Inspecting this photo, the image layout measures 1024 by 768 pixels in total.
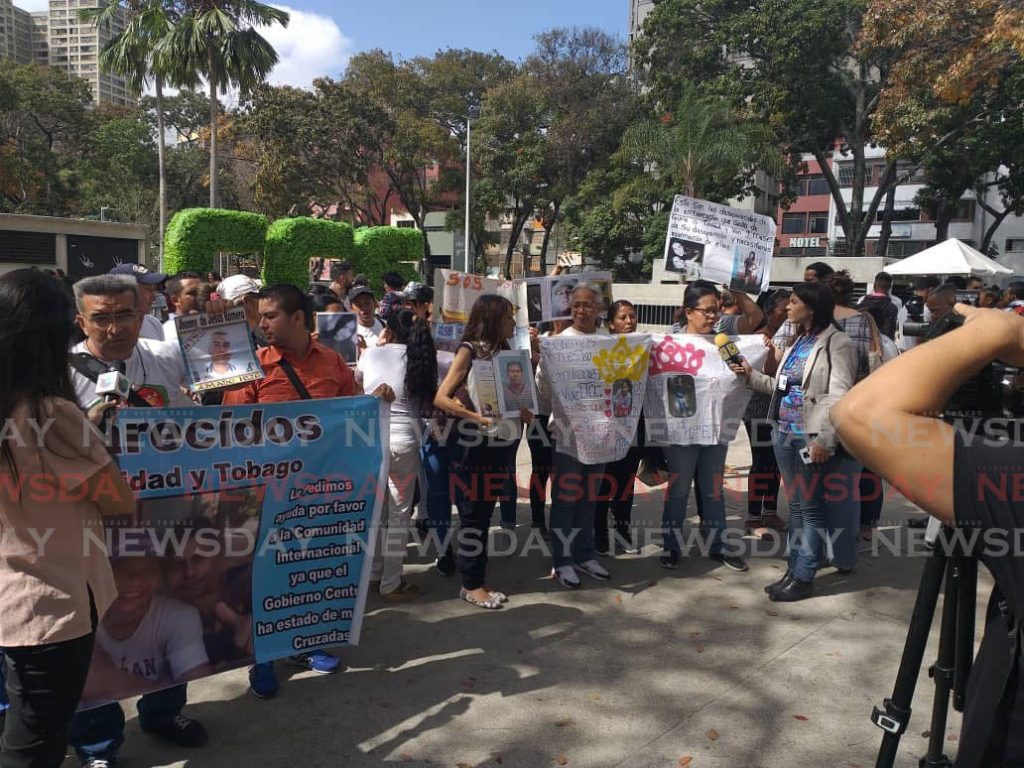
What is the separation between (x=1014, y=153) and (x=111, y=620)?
30.7m

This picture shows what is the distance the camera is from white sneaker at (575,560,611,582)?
16.0 ft

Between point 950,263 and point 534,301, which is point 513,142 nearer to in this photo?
point 950,263

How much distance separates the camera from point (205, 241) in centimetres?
2169

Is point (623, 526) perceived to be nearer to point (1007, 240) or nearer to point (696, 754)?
point (696, 754)

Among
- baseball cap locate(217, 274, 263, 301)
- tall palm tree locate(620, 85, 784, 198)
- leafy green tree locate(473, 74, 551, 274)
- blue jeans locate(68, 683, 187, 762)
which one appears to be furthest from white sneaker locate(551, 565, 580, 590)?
leafy green tree locate(473, 74, 551, 274)

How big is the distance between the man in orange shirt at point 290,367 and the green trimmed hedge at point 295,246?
2082cm

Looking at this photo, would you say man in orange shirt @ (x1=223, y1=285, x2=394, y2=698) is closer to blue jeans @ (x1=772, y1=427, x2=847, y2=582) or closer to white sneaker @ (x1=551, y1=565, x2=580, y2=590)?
white sneaker @ (x1=551, y1=565, x2=580, y2=590)

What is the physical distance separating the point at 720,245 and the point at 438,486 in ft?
10.2

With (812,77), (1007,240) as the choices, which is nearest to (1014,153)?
(812,77)

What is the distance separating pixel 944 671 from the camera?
1.83 metres

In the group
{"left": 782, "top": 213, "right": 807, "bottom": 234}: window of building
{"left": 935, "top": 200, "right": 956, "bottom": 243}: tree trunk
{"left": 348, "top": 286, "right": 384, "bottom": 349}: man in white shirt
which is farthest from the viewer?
{"left": 782, "top": 213, "right": 807, "bottom": 234}: window of building

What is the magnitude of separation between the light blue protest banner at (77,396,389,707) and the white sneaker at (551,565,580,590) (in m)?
1.56

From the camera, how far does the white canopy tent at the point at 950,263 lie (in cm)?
1649

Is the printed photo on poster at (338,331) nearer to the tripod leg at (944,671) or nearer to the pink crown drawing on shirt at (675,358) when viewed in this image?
the pink crown drawing on shirt at (675,358)
